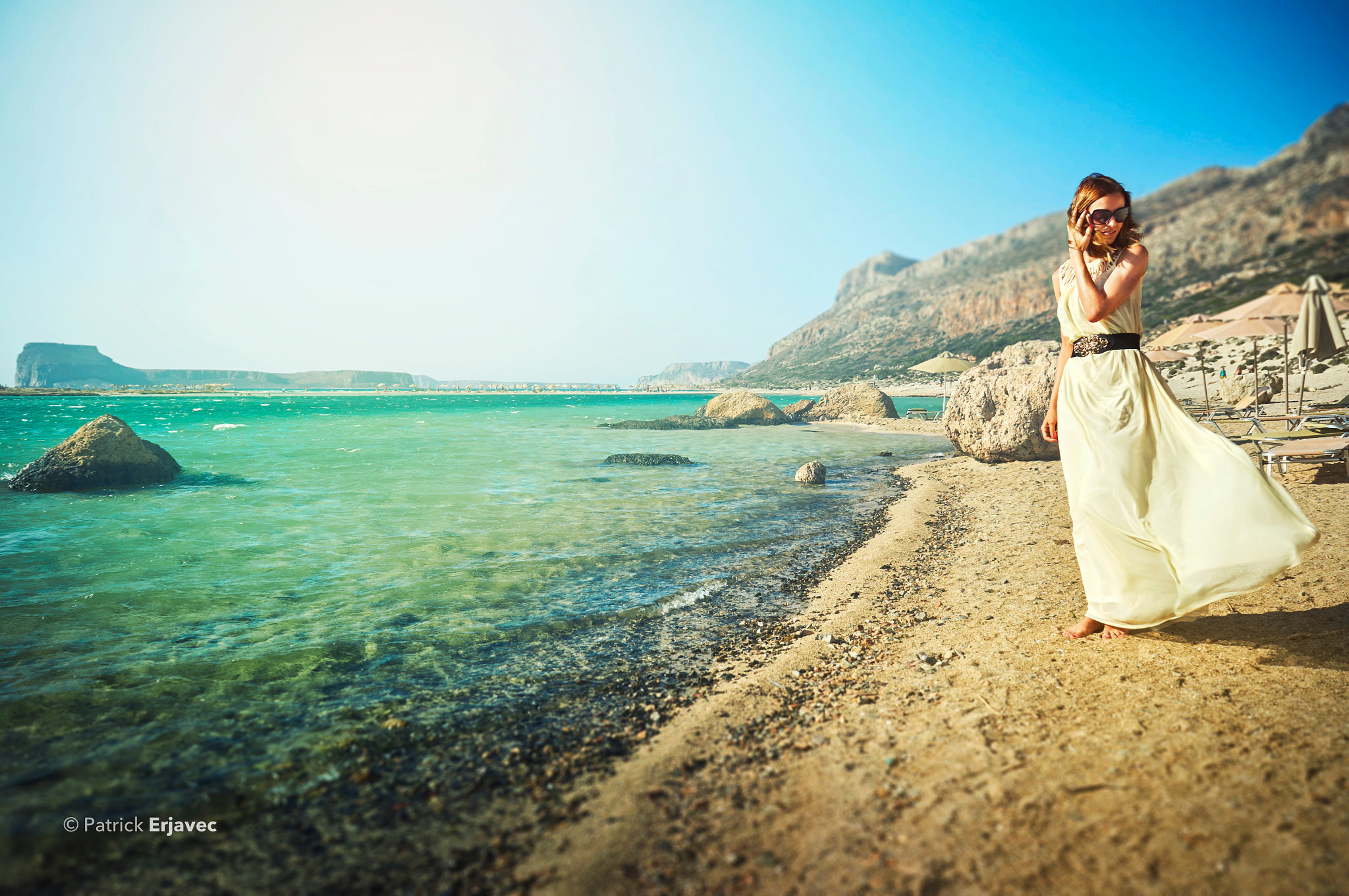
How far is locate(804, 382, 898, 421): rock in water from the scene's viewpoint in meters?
35.6

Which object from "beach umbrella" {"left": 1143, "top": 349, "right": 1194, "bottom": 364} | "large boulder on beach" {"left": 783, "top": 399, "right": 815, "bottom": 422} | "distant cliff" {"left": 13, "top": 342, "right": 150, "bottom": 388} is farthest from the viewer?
"distant cliff" {"left": 13, "top": 342, "right": 150, "bottom": 388}

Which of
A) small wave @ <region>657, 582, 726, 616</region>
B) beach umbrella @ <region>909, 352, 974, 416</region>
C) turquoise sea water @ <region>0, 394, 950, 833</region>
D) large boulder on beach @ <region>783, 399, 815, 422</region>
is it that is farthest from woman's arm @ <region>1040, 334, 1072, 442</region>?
large boulder on beach @ <region>783, 399, 815, 422</region>

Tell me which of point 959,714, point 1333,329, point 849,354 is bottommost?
point 959,714

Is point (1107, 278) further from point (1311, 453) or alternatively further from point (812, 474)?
point (812, 474)

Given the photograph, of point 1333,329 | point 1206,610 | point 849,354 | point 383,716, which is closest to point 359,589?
point 383,716

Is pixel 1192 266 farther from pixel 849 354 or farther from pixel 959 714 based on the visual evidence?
pixel 959 714

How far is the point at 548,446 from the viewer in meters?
24.2

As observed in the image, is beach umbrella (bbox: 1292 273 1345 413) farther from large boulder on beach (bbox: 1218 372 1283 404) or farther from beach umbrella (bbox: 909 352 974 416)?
beach umbrella (bbox: 909 352 974 416)

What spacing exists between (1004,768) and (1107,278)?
275 cm

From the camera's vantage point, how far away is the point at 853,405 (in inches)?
1467

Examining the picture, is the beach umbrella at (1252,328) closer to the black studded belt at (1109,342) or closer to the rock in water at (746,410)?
the black studded belt at (1109,342)

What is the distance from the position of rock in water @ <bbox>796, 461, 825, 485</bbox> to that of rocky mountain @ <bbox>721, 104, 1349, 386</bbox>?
23.1ft

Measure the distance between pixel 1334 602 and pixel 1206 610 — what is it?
76 centimetres

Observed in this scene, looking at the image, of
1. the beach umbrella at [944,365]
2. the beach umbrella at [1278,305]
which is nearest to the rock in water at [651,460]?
the beach umbrella at [1278,305]
